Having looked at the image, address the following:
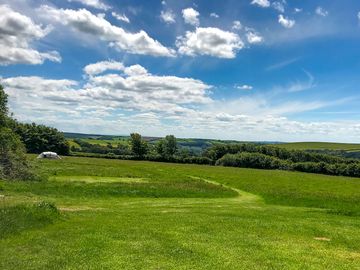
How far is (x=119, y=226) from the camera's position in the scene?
19.5 meters

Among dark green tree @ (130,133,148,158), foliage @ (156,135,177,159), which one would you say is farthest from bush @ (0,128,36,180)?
foliage @ (156,135,177,159)

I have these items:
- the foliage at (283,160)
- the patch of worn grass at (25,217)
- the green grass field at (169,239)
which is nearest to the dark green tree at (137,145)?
the foliage at (283,160)

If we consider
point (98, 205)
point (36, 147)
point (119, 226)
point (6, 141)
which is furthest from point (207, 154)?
point (119, 226)

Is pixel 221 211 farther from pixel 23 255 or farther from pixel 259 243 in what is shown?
pixel 23 255

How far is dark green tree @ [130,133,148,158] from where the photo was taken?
147m

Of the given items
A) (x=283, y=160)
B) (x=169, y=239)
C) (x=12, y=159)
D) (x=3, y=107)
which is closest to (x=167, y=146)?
(x=283, y=160)

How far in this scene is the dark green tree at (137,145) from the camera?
484ft

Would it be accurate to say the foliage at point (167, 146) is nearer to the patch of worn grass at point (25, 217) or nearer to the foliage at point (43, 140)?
the foliage at point (43, 140)

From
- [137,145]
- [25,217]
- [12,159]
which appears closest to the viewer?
[25,217]

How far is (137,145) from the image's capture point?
149 meters

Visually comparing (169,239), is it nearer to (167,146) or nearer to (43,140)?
(43,140)

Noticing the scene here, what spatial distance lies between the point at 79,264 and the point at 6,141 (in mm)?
35208

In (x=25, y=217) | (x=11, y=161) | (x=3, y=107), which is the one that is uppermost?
(x=3, y=107)

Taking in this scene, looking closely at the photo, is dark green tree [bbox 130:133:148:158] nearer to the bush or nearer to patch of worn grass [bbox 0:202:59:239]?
the bush
